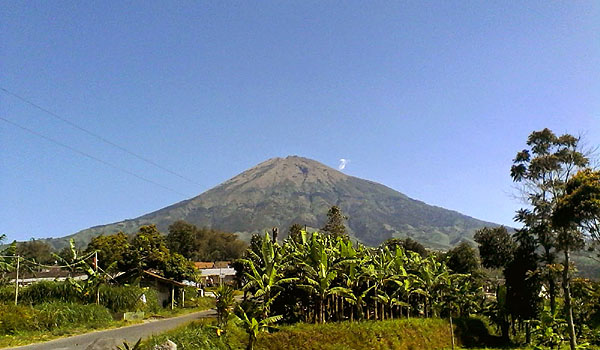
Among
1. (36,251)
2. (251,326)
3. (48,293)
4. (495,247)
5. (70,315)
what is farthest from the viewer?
(36,251)

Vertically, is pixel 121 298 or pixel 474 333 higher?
pixel 121 298

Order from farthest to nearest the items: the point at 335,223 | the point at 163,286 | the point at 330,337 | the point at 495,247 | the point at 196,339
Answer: the point at 335,223
the point at 495,247
the point at 163,286
the point at 330,337
the point at 196,339

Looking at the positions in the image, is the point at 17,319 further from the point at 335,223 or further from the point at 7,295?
the point at 335,223

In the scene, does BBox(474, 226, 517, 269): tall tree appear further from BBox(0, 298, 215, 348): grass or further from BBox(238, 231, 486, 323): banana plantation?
BBox(0, 298, 215, 348): grass

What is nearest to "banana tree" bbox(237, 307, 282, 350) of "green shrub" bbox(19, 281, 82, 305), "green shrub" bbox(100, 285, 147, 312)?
"green shrub" bbox(19, 281, 82, 305)

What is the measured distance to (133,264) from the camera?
38.7 m

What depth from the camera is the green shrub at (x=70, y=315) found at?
2139 cm

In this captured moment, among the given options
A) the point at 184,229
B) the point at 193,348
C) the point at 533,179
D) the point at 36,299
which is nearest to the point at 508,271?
the point at 533,179

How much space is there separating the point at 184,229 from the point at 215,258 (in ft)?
69.2

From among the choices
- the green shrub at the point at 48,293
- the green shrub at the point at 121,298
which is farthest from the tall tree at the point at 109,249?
the green shrub at the point at 48,293

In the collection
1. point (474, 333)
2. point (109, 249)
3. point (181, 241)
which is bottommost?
point (474, 333)

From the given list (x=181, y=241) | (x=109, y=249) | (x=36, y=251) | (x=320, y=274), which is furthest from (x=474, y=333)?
(x=36, y=251)

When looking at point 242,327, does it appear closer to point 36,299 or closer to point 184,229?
point 36,299

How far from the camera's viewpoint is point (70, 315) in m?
22.5
